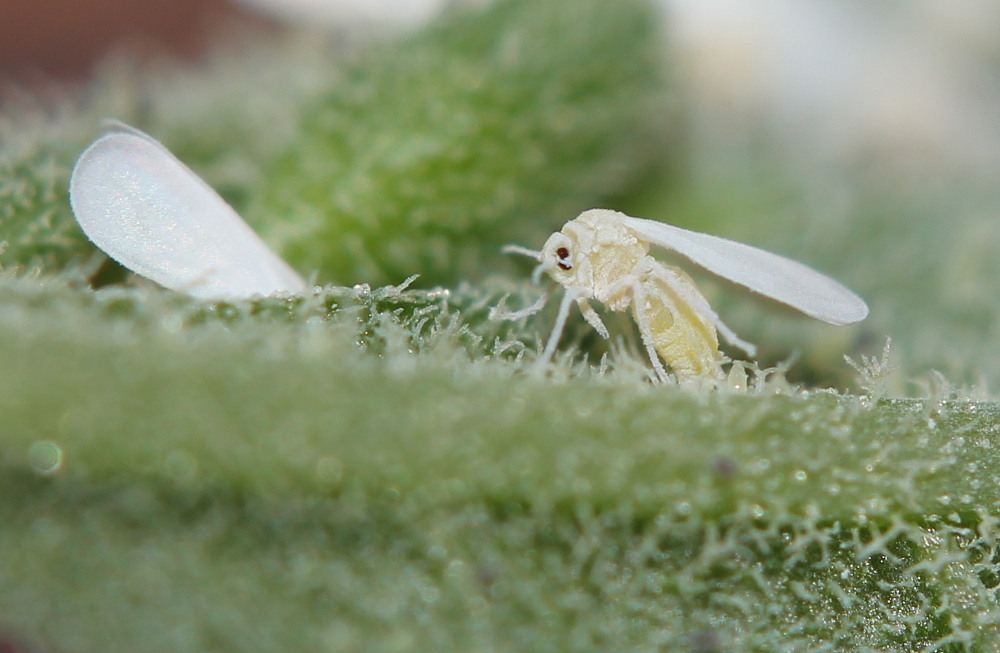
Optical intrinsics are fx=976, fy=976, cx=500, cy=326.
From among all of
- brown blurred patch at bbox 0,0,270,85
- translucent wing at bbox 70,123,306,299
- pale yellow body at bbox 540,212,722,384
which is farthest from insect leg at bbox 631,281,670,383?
brown blurred patch at bbox 0,0,270,85

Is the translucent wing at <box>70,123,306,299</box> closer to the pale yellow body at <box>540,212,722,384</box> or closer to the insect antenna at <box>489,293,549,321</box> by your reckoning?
the insect antenna at <box>489,293,549,321</box>

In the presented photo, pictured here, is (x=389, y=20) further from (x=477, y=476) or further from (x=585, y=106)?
(x=477, y=476)

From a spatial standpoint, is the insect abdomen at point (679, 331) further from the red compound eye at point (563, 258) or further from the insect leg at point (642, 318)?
the red compound eye at point (563, 258)

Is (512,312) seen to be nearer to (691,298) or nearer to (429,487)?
(691,298)

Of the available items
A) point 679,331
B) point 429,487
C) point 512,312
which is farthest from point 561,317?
point 429,487

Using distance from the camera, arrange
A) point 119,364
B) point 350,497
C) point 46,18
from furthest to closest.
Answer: point 46,18, point 350,497, point 119,364

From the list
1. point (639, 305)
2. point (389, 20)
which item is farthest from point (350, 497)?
point (389, 20)
